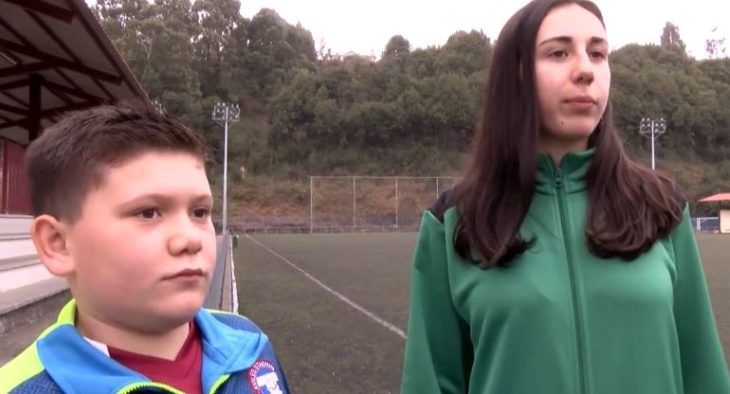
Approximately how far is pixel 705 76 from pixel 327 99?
47381mm

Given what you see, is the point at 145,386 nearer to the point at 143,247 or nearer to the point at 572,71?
the point at 143,247

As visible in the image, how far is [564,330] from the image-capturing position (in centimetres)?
151

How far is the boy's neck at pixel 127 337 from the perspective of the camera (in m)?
1.13

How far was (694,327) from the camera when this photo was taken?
1.58 meters

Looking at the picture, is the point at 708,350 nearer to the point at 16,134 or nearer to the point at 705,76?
the point at 16,134

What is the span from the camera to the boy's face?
1.03 meters

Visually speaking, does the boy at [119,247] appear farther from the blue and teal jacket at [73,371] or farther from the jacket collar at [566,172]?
the jacket collar at [566,172]

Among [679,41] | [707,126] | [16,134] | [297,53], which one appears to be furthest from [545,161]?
[679,41]

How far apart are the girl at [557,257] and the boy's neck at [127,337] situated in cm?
69

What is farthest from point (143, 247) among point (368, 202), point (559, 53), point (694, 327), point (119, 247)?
point (368, 202)

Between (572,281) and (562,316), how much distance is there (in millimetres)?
89

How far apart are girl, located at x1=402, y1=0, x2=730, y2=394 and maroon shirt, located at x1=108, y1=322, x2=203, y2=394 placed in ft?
1.97

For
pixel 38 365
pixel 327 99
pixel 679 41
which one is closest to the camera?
pixel 38 365

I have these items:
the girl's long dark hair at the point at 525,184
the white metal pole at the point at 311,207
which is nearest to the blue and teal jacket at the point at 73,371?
the girl's long dark hair at the point at 525,184
